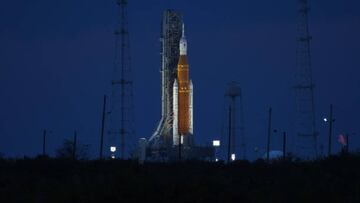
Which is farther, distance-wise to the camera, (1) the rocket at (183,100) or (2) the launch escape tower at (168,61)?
(2) the launch escape tower at (168,61)

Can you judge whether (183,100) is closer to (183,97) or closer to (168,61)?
(183,97)

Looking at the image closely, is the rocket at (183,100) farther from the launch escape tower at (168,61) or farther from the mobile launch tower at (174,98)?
the launch escape tower at (168,61)

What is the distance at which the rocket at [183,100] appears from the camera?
10456 cm

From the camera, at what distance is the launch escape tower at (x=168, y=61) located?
356 ft

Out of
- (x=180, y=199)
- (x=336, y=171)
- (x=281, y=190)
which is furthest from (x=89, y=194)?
(x=336, y=171)

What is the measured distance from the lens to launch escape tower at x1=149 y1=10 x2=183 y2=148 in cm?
10844

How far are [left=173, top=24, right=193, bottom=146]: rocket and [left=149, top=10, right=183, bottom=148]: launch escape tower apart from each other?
1.91 meters

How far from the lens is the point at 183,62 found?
104812mm

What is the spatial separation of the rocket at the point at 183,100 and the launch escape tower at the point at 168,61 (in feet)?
6.25

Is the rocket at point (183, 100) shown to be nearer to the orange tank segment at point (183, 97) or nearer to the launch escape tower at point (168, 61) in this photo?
the orange tank segment at point (183, 97)

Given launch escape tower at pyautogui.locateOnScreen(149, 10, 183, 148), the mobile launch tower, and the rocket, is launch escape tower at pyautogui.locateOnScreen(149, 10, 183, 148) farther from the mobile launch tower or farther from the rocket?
the rocket

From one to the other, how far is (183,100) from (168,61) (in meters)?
5.98

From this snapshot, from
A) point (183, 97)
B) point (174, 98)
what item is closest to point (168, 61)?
point (174, 98)

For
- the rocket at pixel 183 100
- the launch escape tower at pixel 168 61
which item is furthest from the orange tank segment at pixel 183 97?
the launch escape tower at pixel 168 61
